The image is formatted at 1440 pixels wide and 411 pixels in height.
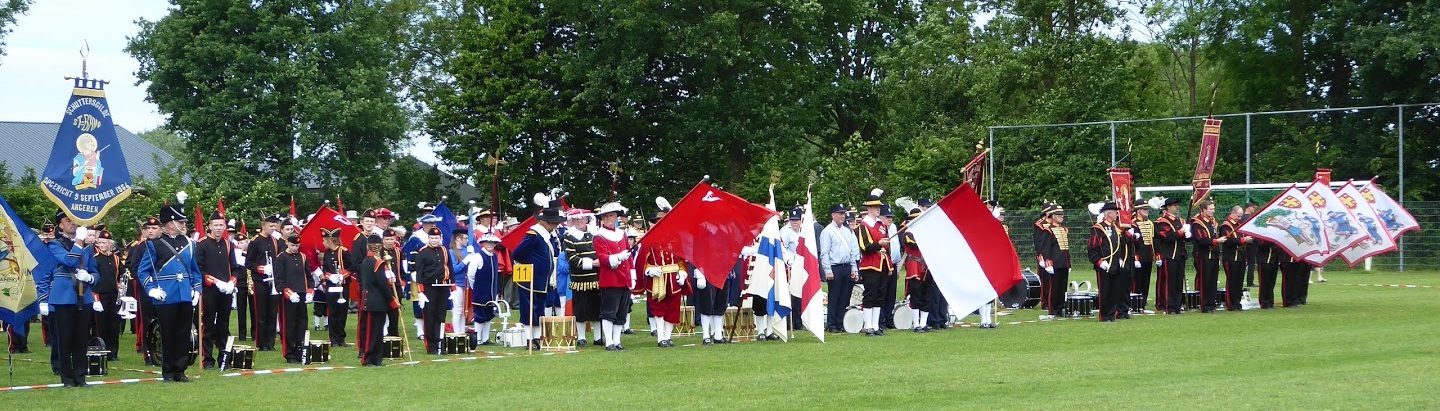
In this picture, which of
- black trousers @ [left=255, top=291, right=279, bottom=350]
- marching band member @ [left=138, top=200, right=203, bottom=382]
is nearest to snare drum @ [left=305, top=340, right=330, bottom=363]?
marching band member @ [left=138, top=200, right=203, bottom=382]

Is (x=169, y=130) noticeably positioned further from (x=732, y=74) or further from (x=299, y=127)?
(x=732, y=74)

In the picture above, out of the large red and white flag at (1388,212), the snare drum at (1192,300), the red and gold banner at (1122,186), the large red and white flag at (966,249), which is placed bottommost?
the snare drum at (1192,300)

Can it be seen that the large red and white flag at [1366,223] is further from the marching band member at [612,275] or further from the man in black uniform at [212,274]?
the man in black uniform at [212,274]

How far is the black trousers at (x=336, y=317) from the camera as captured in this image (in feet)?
57.1

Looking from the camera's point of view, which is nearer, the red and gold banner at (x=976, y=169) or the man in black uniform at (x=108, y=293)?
the man in black uniform at (x=108, y=293)

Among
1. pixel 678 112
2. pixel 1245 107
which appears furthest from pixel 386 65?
pixel 1245 107

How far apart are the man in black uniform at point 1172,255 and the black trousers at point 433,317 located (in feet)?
34.6

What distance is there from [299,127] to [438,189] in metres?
7.88

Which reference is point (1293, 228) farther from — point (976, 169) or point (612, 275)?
point (612, 275)

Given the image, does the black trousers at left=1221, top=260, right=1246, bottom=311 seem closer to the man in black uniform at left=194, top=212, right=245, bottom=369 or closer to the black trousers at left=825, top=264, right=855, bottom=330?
the black trousers at left=825, top=264, right=855, bottom=330

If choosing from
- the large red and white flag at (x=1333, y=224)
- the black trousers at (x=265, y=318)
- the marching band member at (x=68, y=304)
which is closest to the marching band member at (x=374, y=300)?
the marching band member at (x=68, y=304)

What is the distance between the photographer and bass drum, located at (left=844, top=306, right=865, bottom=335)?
18.6m

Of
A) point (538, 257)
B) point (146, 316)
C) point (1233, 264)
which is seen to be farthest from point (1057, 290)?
point (146, 316)

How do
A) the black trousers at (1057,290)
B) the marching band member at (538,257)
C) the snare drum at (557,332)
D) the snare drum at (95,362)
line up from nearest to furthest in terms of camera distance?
the snare drum at (95,362) < the snare drum at (557,332) < the marching band member at (538,257) < the black trousers at (1057,290)
